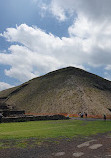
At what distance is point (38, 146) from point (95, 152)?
9.99 ft

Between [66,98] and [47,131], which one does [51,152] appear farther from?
[66,98]

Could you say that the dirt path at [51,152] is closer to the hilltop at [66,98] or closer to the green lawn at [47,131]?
the green lawn at [47,131]

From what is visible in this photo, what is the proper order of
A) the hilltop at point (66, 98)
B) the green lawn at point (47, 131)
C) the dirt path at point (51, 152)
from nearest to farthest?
the dirt path at point (51, 152), the green lawn at point (47, 131), the hilltop at point (66, 98)

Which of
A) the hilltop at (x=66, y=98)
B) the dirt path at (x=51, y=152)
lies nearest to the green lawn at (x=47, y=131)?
the dirt path at (x=51, y=152)

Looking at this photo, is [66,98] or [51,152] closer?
[51,152]

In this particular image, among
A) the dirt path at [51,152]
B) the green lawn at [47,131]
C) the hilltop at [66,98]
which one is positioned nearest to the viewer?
the dirt path at [51,152]

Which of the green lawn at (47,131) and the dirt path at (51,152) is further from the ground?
the green lawn at (47,131)

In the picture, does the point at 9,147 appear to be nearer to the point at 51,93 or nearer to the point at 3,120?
the point at 3,120

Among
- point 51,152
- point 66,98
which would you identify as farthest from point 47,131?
point 66,98

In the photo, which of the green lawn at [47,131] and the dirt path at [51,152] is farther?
the green lawn at [47,131]

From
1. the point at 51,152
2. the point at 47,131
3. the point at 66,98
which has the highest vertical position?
the point at 66,98

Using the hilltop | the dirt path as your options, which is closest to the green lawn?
the dirt path

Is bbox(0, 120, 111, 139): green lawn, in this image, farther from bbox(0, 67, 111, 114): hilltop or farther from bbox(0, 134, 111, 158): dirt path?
bbox(0, 67, 111, 114): hilltop

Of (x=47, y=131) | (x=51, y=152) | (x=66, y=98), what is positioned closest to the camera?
(x=51, y=152)
